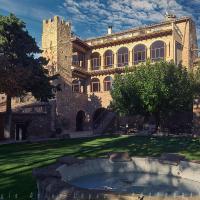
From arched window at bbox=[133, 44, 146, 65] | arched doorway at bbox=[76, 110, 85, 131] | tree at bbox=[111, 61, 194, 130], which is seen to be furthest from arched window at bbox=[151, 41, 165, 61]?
arched doorway at bbox=[76, 110, 85, 131]

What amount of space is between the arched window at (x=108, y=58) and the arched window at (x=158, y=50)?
6.24 metres

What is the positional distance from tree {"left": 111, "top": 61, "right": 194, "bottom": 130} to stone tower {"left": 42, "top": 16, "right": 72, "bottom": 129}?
9248 mm

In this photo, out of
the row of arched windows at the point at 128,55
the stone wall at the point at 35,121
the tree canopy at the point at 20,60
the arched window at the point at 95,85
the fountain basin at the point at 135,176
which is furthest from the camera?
the arched window at the point at 95,85

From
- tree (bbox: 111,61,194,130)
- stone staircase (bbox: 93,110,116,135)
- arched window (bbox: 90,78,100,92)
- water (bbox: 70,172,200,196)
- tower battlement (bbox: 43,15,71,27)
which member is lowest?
water (bbox: 70,172,200,196)

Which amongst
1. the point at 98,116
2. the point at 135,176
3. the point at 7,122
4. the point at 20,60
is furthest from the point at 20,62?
the point at 98,116

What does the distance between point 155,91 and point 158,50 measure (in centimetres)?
1468

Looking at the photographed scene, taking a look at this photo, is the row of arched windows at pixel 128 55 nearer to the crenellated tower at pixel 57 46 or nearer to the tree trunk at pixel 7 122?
the crenellated tower at pixel 57 46

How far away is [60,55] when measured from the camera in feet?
126

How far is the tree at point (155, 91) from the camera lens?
27.3m

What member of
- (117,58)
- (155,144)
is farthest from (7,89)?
(117,58)

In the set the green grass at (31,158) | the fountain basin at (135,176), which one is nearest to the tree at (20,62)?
the green grass at (31,158)

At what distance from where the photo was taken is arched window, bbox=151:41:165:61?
39.8 metres

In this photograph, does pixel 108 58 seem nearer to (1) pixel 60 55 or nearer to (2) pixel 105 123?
(1) pixel 60 55

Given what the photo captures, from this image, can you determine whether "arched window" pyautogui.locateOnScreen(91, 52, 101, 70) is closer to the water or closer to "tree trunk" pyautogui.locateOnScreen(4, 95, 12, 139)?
"tree trunk" pyautogui.locateOnScreen(4, 95, 12, 139)
